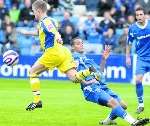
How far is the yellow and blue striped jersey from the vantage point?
47.4ft

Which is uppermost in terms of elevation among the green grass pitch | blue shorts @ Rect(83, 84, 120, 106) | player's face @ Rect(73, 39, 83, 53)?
player's face @ Rect(73, 39, 83, 53)

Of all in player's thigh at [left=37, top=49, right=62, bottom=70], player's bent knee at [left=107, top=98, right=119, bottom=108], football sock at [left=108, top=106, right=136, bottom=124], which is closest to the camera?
football sock at [left=108, top=106, right=136, bottom=124]

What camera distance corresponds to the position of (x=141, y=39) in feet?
53.1

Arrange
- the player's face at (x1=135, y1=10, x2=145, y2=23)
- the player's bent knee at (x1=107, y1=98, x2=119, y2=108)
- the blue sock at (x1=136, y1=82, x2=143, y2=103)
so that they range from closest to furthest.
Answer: the player's bent knee at (x1=107, y1=98, x2=119, y2=108), the player's face at (x1=135, y1=10, x2=145, y2=23), the blue sock at (x1=136, y1=82, x2=143, y2=103)

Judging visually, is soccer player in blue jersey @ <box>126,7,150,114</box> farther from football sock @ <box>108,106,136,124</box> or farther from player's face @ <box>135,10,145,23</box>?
football sock @ <box>108,106,136,124</box>

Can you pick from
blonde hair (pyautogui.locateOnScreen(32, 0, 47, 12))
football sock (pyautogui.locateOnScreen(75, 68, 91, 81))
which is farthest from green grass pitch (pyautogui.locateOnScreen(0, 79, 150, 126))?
blonde hair (pyautogui.locateOnScreen(32, 0, 47, 12))

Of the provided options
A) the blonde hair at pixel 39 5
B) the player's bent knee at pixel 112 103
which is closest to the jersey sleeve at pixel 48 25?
the blonde hair at pixel 39 5

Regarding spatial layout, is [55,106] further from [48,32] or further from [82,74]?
[82,74]

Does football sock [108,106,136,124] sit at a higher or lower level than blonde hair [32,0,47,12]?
lower

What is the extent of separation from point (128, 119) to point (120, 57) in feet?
44.6

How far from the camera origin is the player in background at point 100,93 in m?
11.8

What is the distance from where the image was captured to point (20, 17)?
28625 millimetres

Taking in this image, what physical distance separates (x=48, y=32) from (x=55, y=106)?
2836 mm

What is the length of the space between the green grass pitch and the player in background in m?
0.94
